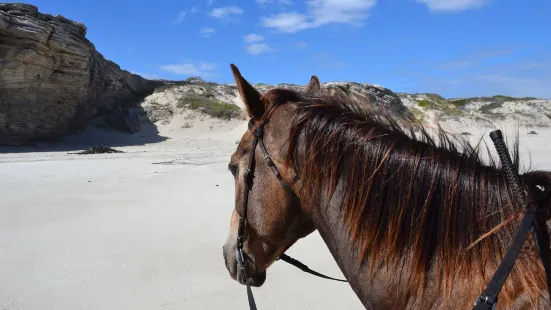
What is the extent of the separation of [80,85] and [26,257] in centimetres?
2003

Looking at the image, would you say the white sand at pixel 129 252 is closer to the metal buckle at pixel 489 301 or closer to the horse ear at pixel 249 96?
the horse ear at pixel 249 96

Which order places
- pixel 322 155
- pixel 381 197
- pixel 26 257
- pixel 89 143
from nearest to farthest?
1. pixel 381 197
2. pixel 322 155
3. pixel 26 257
4. pixel 89 143

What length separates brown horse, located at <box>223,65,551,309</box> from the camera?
1.35 meters

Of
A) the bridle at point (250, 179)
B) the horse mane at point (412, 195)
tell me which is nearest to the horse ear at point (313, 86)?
the horse mane at point (412, 195)

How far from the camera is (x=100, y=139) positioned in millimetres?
22688

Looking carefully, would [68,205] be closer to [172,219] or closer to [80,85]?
[172,219]

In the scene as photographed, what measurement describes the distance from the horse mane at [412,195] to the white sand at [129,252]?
105 inches

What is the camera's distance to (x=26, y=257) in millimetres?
4555

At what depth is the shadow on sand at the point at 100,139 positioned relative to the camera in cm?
2005

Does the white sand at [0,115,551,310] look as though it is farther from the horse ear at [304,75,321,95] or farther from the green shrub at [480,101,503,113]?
the green shrub at [480,101,503,113]

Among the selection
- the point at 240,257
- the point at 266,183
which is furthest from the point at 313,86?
the point at 240,257

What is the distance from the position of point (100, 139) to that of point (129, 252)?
1980cm

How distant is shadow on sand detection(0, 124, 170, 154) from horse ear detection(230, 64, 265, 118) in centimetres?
1990

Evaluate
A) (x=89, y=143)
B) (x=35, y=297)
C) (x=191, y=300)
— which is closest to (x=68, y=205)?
(x=35, y=297)
